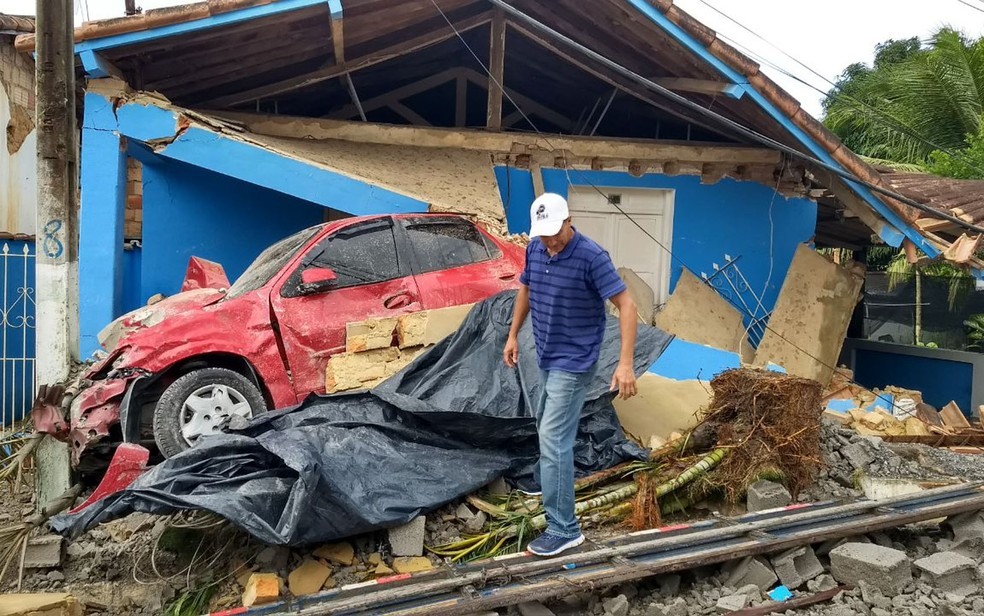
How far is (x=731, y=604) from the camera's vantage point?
3.54 m

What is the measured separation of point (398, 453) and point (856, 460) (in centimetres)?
337

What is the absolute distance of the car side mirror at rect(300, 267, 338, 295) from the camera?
555 centimetres

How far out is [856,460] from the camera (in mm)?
5344

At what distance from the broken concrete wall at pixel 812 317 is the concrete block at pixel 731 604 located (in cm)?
572

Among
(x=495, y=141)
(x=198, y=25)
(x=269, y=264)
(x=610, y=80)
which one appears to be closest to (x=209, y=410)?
(x=269, y=264)

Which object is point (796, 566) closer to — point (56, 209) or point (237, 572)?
point (237, 572)

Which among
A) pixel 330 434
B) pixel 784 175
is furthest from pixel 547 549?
pixel 784 175

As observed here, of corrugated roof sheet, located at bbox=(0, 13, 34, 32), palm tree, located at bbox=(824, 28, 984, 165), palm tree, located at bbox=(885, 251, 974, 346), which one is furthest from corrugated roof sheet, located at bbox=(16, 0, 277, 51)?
palm tree, located at bbox=(885, 251, 974, 346)

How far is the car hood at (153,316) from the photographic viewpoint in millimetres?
5422

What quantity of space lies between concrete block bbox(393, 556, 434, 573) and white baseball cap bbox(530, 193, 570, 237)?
1925mm

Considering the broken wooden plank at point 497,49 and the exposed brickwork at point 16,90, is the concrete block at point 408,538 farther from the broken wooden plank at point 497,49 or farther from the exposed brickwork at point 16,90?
the exposed brickwork at point 16,90

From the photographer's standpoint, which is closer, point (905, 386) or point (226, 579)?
point (226, 579)

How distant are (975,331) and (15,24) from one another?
16.3m

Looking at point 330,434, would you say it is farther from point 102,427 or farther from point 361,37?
point 361,37
